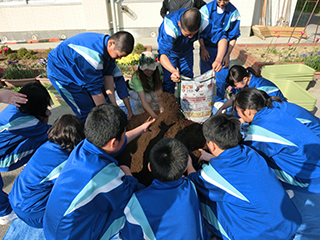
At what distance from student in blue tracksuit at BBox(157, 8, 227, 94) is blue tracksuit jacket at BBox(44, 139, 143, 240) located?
155 cm

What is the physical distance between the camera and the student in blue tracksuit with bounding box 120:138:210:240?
1.23m

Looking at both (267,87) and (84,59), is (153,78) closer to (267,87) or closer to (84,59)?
(84,59)

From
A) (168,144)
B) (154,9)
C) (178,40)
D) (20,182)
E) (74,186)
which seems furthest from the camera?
(154,9)

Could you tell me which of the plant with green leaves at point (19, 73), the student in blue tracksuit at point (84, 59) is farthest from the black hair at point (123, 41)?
the plant with green leaves at point (19, 73)

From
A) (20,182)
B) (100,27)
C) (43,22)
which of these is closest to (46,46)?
(43,22)

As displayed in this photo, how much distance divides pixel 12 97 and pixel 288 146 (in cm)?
254

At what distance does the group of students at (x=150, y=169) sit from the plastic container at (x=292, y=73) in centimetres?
181

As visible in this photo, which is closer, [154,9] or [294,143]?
[294,143]

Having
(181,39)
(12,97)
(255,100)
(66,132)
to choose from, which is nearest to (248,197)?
(255,100)

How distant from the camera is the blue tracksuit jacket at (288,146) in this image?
164cm

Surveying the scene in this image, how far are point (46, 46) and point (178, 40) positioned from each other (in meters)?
5.98

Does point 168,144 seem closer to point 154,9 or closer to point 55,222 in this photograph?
point 55,222

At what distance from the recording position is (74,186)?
46.9 inches

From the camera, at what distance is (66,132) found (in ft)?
5.08
